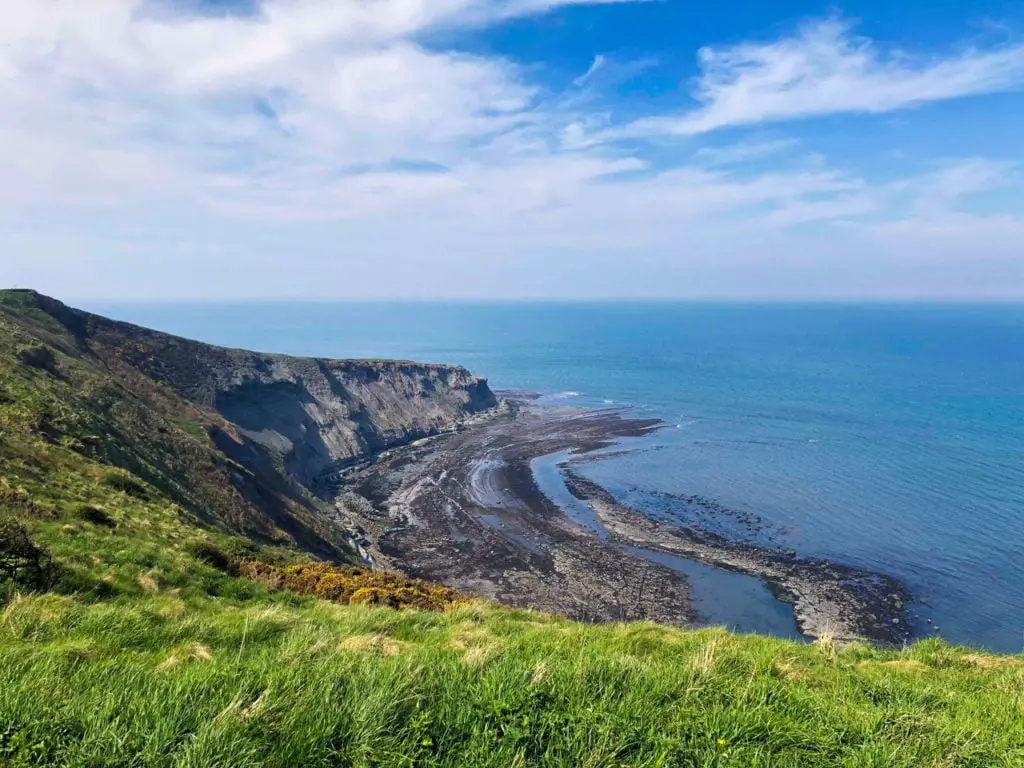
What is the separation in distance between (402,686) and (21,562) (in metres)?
9.41

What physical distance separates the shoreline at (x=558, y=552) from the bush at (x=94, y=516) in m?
29.4

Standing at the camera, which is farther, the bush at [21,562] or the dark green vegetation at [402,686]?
the bush at [21,562]

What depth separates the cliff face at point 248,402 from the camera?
123 feet

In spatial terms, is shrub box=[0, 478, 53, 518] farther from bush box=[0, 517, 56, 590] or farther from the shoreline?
the shoreline

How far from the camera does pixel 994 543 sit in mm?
49281

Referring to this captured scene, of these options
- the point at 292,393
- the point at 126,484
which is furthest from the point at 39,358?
the point at 292,393

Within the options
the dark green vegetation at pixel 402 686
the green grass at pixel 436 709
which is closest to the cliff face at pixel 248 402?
the dark green vegetation at pixel 402 686

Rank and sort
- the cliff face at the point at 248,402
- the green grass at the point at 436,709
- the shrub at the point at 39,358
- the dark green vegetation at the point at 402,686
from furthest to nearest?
the cliff face at the point at 248,402 < the shrub at the point at 39,358 < the dark green vegetation at the point at 402,686 < the green grass at the point at 436,709

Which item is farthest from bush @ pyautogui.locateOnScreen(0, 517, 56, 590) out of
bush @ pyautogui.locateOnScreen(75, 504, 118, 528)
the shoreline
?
the shoreline

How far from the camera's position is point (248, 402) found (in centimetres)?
7544

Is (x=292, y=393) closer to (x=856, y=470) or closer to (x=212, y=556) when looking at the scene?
(x=212, y=556)

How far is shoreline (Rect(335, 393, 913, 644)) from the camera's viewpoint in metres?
41.0

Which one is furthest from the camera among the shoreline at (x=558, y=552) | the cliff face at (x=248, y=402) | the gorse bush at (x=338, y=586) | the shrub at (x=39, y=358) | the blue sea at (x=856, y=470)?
the blue sea at (x=856, y=470)

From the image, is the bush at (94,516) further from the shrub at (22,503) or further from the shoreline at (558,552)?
the shoreline at (558,552)
